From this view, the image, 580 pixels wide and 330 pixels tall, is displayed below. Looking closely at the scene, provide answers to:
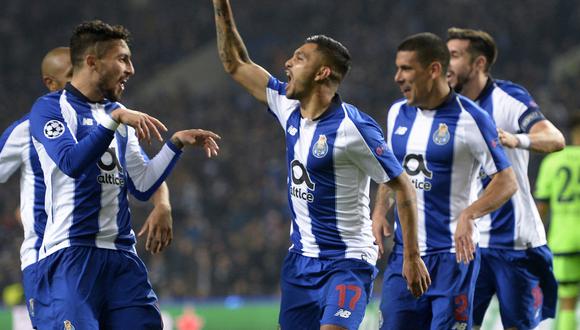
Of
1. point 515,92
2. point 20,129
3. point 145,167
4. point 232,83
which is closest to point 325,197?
point 145,167

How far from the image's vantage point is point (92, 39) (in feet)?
20.2

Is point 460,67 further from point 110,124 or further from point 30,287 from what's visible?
point 30,287

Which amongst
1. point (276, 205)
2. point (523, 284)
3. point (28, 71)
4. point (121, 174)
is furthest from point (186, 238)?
point (121, 174)

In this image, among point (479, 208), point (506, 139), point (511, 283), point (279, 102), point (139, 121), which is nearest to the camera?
point (139, 121)

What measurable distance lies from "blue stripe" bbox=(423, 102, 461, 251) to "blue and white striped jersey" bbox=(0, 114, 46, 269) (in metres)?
2.47

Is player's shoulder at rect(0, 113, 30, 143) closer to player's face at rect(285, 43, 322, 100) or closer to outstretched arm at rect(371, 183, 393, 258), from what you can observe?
player's face at rect(285, 43, 322, 100)

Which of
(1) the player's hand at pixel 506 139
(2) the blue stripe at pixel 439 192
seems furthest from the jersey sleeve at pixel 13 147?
(1) the player's hand at pixel 506 139

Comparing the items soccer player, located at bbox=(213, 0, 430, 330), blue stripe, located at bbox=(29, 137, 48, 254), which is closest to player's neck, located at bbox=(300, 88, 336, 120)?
soccer player, located at bbox=(213, 0, 430, 330)

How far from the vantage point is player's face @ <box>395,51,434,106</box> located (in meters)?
7.07

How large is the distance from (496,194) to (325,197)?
4.00 feet

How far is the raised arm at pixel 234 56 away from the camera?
22.5 feet

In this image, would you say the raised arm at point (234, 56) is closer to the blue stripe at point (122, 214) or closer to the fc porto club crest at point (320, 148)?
the fc porto club crest at point (320, 148)

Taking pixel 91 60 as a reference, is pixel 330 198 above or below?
below

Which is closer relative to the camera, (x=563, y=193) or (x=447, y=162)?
(x=447, y=162)
